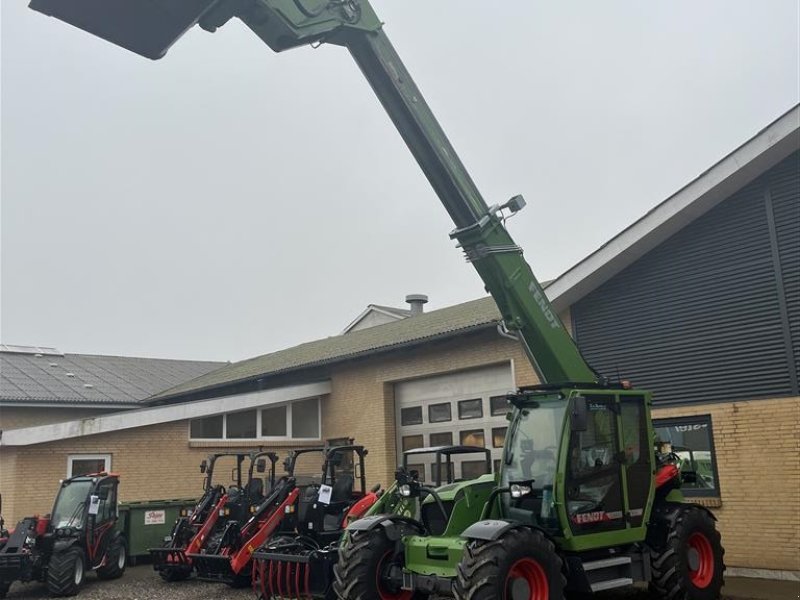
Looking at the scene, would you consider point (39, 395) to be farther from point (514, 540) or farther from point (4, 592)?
point (514, 540)

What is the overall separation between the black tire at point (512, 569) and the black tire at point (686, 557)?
1.75 meters

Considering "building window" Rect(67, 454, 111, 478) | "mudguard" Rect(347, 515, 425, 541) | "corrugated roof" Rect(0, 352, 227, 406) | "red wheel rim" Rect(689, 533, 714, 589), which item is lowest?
"red wheel rim" Rect(689, 533, 714, 589)

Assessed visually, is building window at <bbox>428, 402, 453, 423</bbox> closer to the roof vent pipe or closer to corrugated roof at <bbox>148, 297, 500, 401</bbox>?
corrugated roof at <bbox>148, 297, 500, 401</bbox>

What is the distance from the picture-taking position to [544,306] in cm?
837

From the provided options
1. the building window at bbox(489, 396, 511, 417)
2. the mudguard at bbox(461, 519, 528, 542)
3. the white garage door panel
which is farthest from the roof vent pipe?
the mudguard at bbox(461, 519, 528, 542)

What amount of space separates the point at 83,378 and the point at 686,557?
19.2 meters

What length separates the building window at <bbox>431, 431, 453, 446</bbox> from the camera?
16.2m

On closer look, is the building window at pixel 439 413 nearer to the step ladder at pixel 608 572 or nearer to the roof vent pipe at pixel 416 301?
the step ladder at pixel 608 572

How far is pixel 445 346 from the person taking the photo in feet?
52.7

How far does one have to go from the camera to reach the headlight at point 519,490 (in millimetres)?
7285

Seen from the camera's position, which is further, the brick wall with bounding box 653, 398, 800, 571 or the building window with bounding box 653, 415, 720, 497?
the building window with bounding box 653, 415, 720, 497

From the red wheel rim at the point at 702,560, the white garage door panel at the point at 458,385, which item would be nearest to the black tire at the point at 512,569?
the red wheel rim at the point at 702,560

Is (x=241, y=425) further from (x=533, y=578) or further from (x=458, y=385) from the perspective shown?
(x=533, y=578)

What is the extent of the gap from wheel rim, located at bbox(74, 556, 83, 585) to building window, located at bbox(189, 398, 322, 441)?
5.77 m
